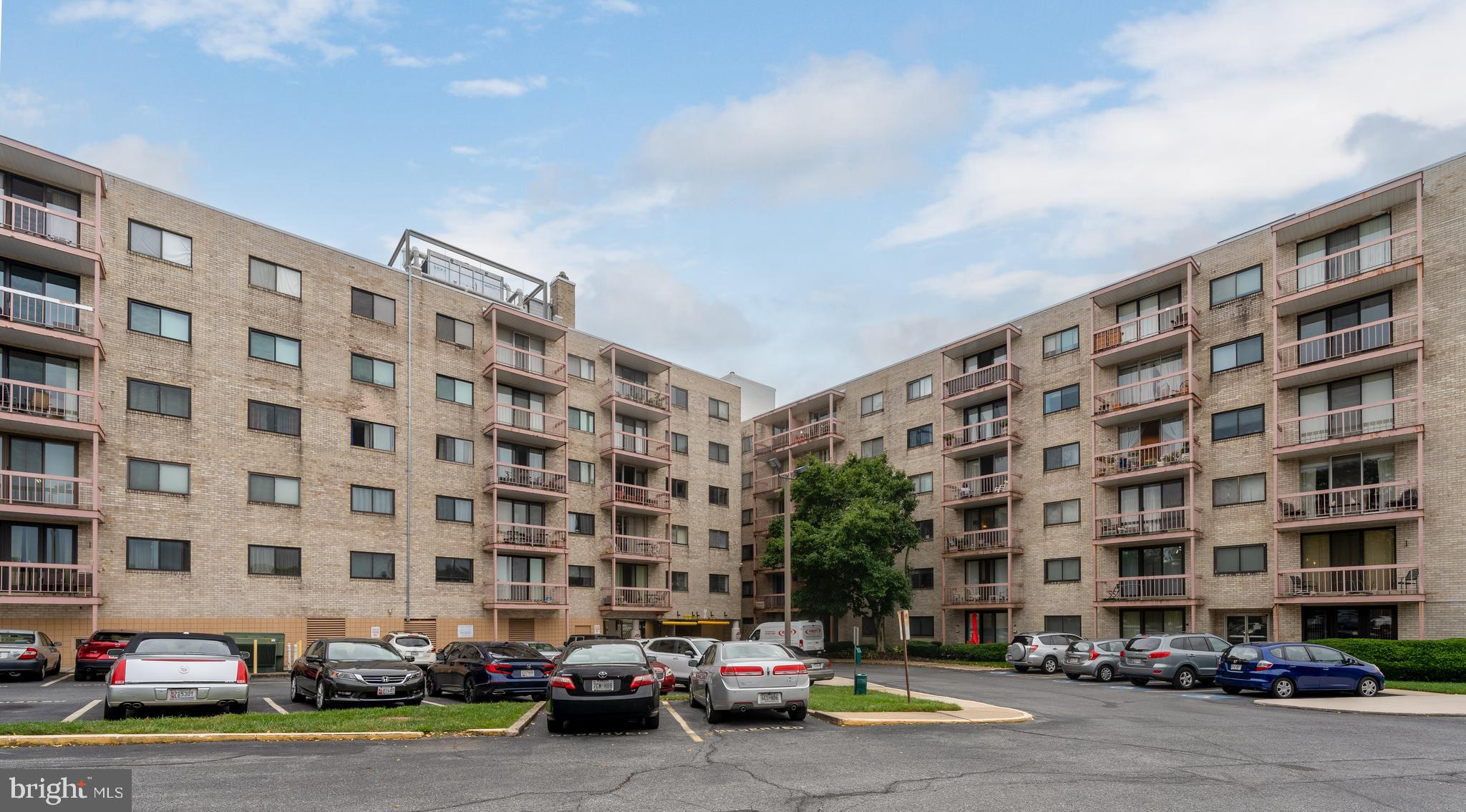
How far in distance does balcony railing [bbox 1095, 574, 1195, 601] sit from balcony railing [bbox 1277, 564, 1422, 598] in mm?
3757

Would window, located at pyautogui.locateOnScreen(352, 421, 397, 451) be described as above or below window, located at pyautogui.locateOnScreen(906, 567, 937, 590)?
above

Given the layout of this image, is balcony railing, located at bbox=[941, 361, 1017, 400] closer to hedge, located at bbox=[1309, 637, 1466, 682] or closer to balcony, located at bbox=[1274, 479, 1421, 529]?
balcony, located at bbox=[1274, 479, 1421, 529]

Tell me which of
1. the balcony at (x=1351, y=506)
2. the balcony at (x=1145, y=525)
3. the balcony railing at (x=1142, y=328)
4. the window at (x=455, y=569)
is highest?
the balcony railing at (x=1142, y=328)

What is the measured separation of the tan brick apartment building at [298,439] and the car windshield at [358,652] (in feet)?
50.5

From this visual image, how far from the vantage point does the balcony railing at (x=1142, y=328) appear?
3897 centimetres

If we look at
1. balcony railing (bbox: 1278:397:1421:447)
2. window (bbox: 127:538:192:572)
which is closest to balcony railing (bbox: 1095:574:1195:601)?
balcony railing (bbox: 1278:397:1421:447)

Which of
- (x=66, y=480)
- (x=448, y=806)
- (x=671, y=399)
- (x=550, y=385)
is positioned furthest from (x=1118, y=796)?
(x=671, y=399)

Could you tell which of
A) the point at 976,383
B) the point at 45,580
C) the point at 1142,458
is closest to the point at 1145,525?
the point at 1142,458

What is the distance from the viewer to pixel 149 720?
1517 cm

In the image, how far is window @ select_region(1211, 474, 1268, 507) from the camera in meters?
35.9

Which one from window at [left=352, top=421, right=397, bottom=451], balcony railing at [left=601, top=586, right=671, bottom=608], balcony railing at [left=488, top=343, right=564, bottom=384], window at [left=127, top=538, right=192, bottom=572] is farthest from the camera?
balcony railing at [left=601, top=586, right=671, bottom=608]

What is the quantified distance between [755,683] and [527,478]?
28442 mm

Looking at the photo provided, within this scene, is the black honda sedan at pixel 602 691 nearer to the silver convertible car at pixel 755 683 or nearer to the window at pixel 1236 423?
the silver convertible car at pixel 755 683

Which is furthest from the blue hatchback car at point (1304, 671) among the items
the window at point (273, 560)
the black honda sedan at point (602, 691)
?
the window at point (273, 560)
